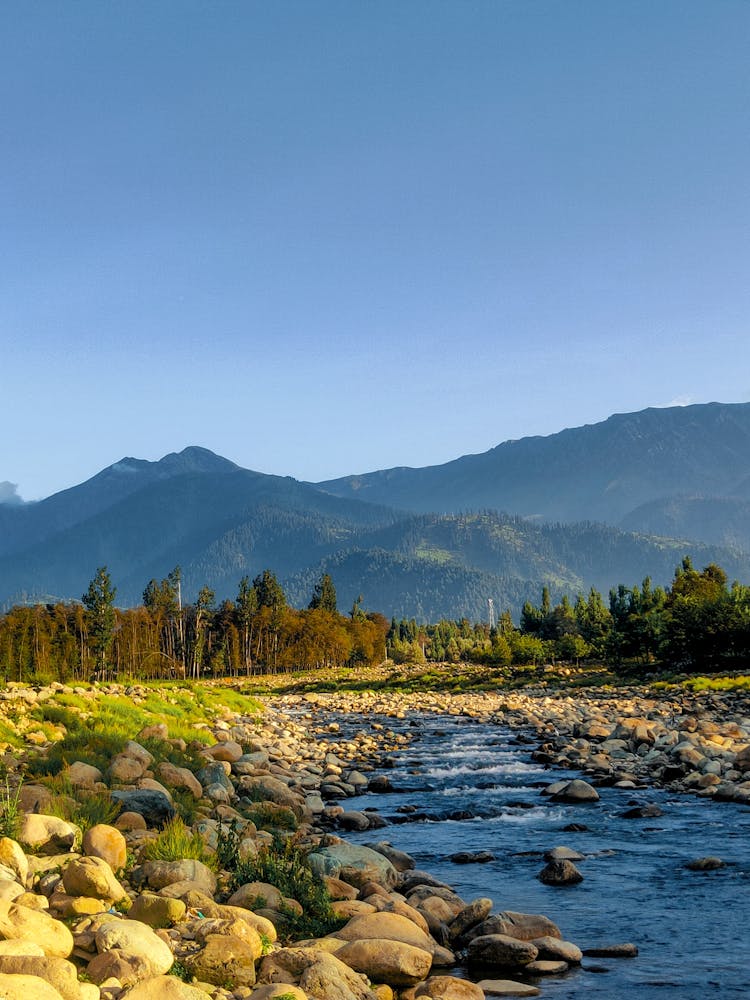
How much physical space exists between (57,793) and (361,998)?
7386mm

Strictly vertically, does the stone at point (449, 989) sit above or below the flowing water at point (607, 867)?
above

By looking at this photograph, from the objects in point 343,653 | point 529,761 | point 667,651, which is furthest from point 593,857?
point 343,653

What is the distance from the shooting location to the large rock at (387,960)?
905 centimetres

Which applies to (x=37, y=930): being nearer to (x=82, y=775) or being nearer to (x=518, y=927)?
(x=518, y=927)

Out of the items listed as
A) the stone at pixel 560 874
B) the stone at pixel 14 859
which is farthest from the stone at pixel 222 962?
the stone at pixel 560 874

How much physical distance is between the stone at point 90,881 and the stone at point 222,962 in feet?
5.55

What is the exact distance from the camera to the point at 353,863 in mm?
12797

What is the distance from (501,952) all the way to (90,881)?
4900 millimetres

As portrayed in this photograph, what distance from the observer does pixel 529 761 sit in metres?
28.5

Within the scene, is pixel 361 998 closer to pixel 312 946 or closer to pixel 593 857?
pixel 312 946

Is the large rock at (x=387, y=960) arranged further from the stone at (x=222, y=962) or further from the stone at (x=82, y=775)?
the stone at (x=82, y=775)

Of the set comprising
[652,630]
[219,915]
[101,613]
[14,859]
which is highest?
[101,613]

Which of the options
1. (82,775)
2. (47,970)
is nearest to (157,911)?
(47,970)

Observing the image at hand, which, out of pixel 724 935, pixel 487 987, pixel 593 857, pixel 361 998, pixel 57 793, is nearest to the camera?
pixel 361 998
